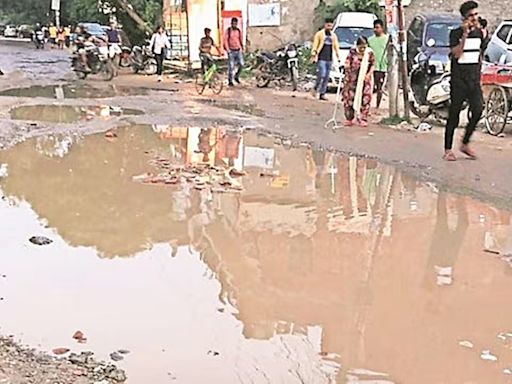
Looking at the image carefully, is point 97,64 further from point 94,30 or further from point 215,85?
point 94,30

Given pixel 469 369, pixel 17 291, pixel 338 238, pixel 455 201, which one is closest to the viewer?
pixel 469 369

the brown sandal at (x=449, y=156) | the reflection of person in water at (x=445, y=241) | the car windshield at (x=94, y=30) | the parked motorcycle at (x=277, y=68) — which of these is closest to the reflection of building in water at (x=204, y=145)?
the brown sandal at (x=449, y=156)

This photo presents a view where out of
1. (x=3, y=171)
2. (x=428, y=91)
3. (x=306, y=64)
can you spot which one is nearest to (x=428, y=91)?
(x=428, y=91)

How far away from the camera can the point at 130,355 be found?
419 cm

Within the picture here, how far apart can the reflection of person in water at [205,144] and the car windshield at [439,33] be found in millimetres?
7125

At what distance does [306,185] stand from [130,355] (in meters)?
4.86

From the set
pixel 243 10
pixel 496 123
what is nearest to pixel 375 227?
pixel 496 123

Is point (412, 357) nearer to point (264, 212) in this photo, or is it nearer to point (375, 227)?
point (375, 227)

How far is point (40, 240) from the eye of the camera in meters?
6.35

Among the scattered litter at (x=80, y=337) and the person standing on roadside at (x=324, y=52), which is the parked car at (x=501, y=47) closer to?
the person standing on roadside at (x=324, y=52)

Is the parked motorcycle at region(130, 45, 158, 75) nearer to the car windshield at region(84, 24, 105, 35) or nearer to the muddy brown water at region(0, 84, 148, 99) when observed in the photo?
the car windshield at region(84, 24, 105, 35)

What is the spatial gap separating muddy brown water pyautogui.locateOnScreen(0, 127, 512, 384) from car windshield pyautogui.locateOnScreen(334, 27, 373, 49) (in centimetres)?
1295

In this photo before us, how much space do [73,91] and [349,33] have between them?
7.57m

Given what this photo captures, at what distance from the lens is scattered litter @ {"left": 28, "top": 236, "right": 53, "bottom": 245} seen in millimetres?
6282
